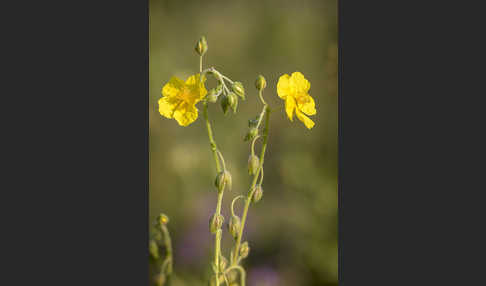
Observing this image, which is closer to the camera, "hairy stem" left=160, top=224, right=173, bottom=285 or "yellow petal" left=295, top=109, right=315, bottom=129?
"yellow petal" left=295, top=109, right=315, bottom=129

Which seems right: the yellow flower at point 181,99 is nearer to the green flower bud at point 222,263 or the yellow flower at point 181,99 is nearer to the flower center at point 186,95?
the flower center at point 186,95

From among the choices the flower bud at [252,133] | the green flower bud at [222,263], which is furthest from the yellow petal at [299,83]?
the green flower bud at [222,263]

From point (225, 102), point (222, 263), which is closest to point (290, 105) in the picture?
point (225, 102)

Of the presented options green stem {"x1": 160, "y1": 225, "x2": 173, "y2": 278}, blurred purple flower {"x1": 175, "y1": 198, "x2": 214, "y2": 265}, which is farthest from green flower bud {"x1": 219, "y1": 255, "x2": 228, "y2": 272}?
blurred purple flower {"x1": 175, "y1": 198, "x2": 214, "y2": 265}

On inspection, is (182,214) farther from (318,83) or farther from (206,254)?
(318,83)

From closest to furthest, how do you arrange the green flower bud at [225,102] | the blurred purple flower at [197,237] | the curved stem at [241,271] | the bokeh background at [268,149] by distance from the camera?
the green flower bud at [225,102] → the curved stem at [241,271] → the bokeh background at [268,149] → the blurred purple flower at [197,237]

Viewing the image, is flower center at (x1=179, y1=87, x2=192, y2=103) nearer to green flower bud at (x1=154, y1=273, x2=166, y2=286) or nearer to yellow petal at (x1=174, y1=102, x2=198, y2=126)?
yellow petal at (x1=174, y1=102, x2=198, y2=126)

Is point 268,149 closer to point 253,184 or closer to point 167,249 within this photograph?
point 253,184
